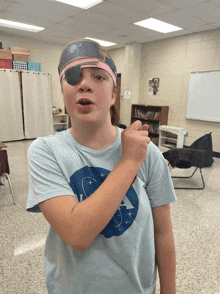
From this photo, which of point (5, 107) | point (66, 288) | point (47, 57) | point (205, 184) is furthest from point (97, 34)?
point (66, 288)

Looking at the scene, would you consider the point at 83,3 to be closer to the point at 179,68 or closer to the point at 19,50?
the point at 19,50

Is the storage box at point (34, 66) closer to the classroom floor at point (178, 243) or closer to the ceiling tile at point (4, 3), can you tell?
the ceiling tile at point (4, 3)

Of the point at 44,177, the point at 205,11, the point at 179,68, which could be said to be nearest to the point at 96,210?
the point at 44,177

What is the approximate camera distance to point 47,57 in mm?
7141

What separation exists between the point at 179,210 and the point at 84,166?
2344 millimetres

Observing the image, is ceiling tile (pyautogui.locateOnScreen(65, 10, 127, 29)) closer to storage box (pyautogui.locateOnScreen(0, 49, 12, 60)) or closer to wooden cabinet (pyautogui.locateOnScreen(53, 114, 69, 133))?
storage box (pyautogui.locateOnScreen(0, 49, 12, 60))

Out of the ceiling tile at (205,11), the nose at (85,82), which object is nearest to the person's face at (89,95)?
the nose at (85,82)

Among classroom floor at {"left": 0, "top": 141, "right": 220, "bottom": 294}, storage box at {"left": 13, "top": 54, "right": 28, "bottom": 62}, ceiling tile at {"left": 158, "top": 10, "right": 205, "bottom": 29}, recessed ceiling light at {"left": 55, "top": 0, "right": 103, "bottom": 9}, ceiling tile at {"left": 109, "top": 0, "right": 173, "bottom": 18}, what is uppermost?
recessed ceiling light at {"left": 55, "top": 0, "right": 103, "bottom": 9}

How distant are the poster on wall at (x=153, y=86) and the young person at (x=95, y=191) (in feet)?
20.8

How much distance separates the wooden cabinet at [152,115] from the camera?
20.8 feet

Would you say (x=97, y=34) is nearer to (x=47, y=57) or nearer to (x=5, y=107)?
(x=47, y=57)

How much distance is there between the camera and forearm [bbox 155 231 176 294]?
68 cm

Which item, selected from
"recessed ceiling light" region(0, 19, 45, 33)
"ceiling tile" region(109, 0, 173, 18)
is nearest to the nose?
"ceiling tile" region(109, 0, 173, 18)

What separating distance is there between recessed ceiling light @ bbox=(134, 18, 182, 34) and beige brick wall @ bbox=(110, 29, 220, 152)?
63cm
